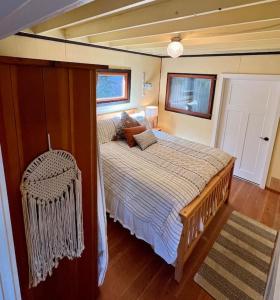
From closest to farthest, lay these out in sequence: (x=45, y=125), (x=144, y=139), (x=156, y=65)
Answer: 1. (x=45, y=125)
2. (x=144, y=139)
3. (x=156, y=65)

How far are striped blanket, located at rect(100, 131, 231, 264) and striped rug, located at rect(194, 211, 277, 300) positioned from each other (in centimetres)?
50

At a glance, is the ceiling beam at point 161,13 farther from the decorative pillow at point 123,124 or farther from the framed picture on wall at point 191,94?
the framed picture on wall at point 191,94

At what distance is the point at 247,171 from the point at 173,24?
3.06 meters

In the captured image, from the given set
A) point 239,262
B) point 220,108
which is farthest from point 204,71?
point 239,262

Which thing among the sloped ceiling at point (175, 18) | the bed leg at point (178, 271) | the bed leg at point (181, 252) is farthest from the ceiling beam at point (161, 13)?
the bed leg at point (178, 271)

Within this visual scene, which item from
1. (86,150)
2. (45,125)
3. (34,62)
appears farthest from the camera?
(86,150)

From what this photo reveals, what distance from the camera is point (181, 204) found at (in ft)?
6.46

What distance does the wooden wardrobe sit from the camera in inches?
36.8

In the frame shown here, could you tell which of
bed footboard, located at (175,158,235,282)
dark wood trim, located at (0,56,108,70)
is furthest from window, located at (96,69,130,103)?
dark wood trim, located at (0,56,108,70)

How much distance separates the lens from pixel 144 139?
318 centimetres

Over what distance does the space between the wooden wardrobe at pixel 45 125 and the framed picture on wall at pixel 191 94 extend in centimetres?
335

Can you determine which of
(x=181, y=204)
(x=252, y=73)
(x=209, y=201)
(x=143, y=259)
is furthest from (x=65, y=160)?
(x=252, y=73)

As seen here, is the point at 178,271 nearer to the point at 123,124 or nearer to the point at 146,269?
the point at 146,269

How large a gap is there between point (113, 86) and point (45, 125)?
Result: 3.05 metres
